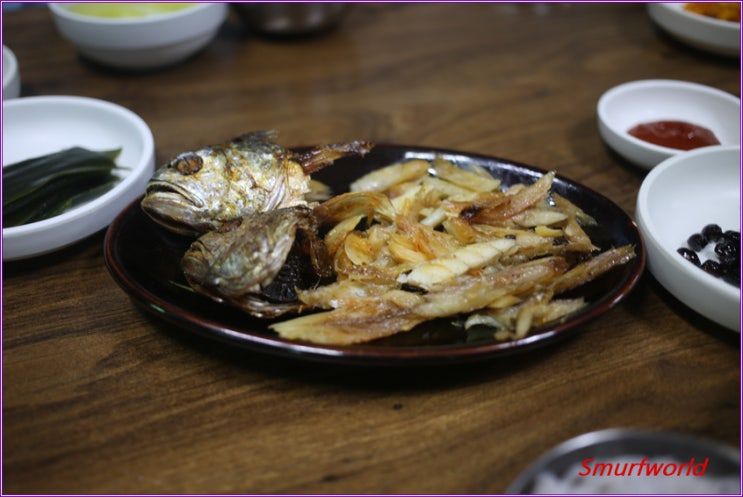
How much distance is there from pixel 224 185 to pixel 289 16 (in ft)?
5.39

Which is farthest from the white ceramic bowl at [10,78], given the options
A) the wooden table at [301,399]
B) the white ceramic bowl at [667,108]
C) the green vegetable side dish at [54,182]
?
the white ceramic bowl at [667,108]

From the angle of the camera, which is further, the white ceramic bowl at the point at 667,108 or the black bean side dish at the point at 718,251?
the white ceramic bowl at the point at 667,108

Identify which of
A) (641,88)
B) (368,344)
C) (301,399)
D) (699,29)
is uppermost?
(699,29)

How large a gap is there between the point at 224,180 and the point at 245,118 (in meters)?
0.96

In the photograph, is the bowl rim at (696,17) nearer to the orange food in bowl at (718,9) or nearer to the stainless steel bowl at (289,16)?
the orange food in bowl at (718,9)

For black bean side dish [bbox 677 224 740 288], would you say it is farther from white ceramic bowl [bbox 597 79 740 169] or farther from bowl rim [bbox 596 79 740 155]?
white ceramic bowl [bbox 597 79 740 169]

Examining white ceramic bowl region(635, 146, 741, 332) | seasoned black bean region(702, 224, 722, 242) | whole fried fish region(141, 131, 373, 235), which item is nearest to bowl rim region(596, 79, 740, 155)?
white ceramic bowl region(635, 146, 741, 332)

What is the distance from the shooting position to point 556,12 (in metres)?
3.48

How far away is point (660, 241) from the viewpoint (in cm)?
158

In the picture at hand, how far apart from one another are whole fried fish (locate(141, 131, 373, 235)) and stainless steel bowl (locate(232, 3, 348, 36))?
1492 mm

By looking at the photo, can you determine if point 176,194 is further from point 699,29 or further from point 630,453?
point 699,29

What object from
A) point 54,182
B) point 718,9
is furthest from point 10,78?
point 718,9

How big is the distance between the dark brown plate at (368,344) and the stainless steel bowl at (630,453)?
10.1 inches

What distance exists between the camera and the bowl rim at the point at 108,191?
167 centimetres
